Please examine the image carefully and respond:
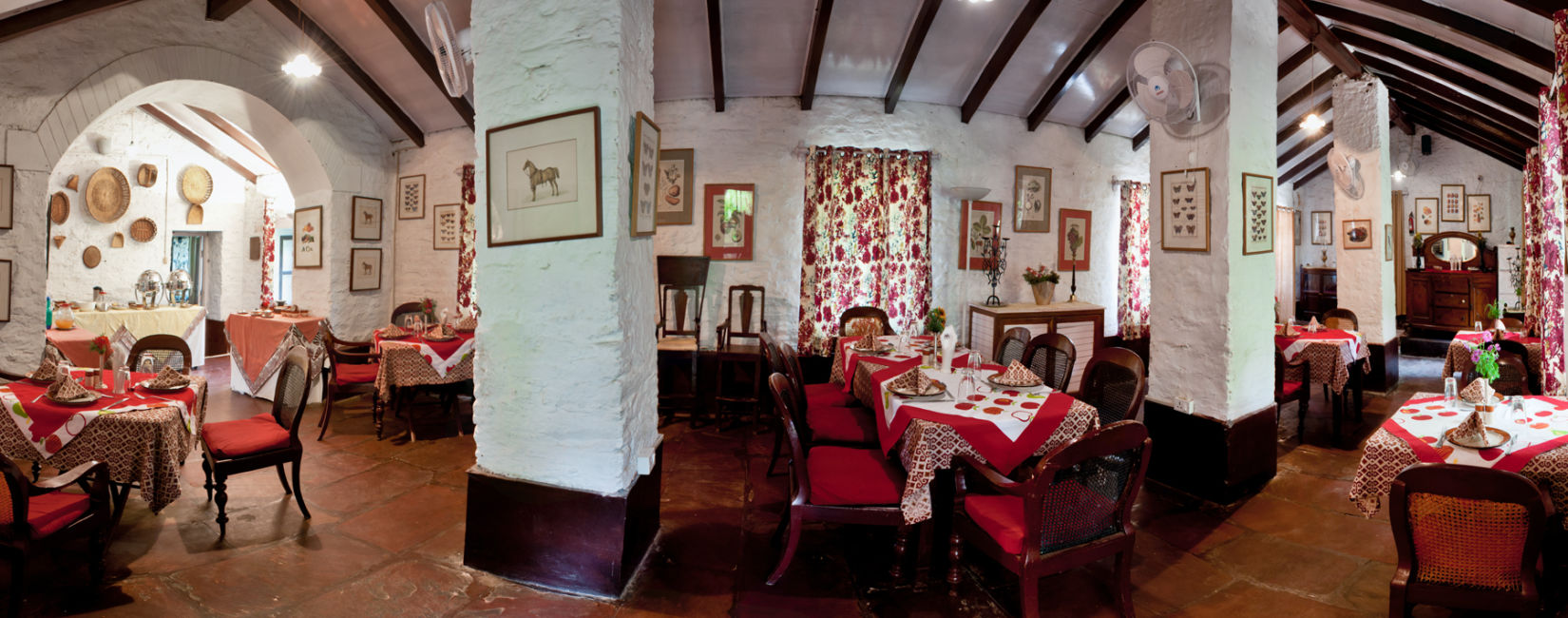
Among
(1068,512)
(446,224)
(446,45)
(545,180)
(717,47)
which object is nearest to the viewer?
(1068,512)

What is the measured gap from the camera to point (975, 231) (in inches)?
273

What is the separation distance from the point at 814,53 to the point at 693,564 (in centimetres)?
429

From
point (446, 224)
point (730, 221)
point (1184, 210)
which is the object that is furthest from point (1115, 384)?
point (446, 224)

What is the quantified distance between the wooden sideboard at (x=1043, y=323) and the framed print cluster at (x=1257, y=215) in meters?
2.60

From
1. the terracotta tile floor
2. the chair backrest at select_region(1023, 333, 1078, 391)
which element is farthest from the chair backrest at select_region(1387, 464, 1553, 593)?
the chair backrest at select_region(1023, 333, 1078, 391)

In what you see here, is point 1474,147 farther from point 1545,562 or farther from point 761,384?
point 761,384

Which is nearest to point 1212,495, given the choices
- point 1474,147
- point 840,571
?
point 840,571

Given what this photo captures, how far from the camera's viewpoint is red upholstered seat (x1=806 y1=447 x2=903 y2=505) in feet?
8.72

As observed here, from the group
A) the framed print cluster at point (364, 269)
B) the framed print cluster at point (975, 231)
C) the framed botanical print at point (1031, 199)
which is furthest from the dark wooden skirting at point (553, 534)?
the framed botanical print at point (1031, 199)

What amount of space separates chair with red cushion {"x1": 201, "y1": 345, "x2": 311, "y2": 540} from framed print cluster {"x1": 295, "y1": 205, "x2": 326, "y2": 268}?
3.63 metres

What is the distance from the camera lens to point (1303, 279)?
11.9 m

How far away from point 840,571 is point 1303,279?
42.5ft

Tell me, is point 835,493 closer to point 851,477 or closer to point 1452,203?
point 851,477

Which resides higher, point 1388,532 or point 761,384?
point 761,384
